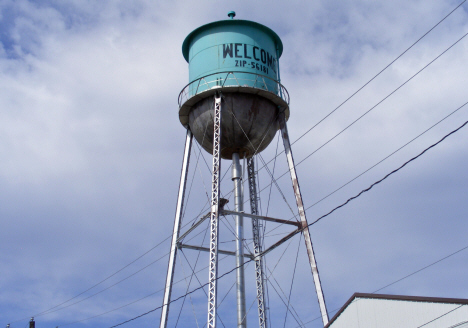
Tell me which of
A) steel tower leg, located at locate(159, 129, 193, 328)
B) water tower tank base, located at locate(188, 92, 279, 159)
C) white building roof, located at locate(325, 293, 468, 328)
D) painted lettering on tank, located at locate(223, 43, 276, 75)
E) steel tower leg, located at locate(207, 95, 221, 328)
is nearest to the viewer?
white building roof, located at locate(325, 293, 468, 328)

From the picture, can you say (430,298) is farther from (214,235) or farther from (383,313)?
(214,235)

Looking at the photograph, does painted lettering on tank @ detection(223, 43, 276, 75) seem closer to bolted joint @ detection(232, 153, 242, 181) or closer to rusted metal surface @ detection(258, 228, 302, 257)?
bolted joint @ detection(232, 153, 242, 181)

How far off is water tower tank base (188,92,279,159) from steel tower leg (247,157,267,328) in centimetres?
127

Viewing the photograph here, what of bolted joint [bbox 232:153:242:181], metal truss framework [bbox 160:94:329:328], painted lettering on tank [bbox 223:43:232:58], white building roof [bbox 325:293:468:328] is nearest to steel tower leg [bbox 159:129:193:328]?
metal truss framework [bbox 160:94:329:328]

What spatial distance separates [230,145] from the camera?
Result: 69.4ft

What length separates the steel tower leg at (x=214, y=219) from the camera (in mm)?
17281

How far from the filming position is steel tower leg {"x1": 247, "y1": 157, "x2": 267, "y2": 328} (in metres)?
20.7

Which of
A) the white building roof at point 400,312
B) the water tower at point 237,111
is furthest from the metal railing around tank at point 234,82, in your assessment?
the white building roof at point 400,312

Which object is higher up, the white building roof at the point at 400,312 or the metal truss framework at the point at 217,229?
the metal truss framework at the point at 217,229

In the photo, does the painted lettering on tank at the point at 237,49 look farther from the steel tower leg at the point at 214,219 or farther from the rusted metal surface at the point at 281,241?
the rusted metal surface at the point at 281,241

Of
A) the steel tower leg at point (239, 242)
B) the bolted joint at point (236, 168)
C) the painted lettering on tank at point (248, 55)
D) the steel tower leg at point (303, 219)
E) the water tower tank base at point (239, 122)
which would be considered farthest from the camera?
the bolted joint at point (236, 168)

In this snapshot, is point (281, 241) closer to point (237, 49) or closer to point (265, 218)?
point (265, 218)

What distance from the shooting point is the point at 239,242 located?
2059 centimetres

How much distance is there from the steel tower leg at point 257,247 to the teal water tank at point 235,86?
95cm
